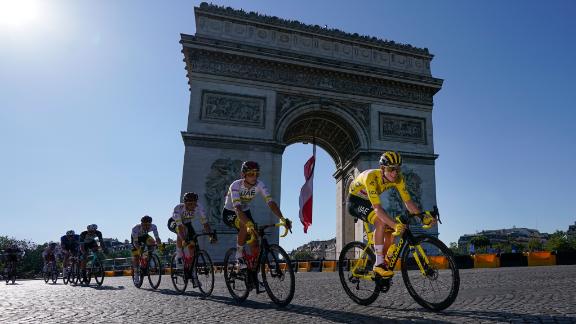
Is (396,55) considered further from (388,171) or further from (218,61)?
(388,171)

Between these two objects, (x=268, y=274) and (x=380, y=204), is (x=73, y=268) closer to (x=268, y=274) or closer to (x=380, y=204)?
(x=268, y=274)

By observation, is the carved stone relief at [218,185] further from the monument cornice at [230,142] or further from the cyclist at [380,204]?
the cyclist at [380,204]

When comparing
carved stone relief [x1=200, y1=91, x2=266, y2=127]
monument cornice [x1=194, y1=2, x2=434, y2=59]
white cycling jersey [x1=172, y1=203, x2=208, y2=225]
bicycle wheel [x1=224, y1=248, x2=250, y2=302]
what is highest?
monument cornice [x1=194, y1=2, x2=434, y2=59]

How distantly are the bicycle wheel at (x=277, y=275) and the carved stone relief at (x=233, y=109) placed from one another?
16659 millimetres

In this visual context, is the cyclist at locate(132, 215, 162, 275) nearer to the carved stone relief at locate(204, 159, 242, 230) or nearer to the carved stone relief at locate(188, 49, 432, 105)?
the carved stone relief at locate(204, 159, 242, 230)

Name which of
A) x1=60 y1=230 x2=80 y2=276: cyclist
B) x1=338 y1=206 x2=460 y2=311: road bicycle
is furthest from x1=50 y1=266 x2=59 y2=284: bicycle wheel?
x1=338 y1=206 x2=460 y2=311: road bicycle

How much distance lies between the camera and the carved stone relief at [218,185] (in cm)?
1969

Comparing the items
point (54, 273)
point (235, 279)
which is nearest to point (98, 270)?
point (54, 273)

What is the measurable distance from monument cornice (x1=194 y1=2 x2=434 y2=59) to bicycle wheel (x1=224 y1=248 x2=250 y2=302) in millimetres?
19219

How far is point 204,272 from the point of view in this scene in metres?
6.44

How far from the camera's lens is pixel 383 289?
4.32 metres

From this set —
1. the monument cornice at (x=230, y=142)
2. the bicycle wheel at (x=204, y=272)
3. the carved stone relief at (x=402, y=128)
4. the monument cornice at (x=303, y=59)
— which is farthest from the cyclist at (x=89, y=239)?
the carved stone relief at (x=402, y=128)

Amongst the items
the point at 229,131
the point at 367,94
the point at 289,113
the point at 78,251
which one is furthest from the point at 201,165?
the point at 367,94

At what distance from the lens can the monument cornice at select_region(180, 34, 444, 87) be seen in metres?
21.2
